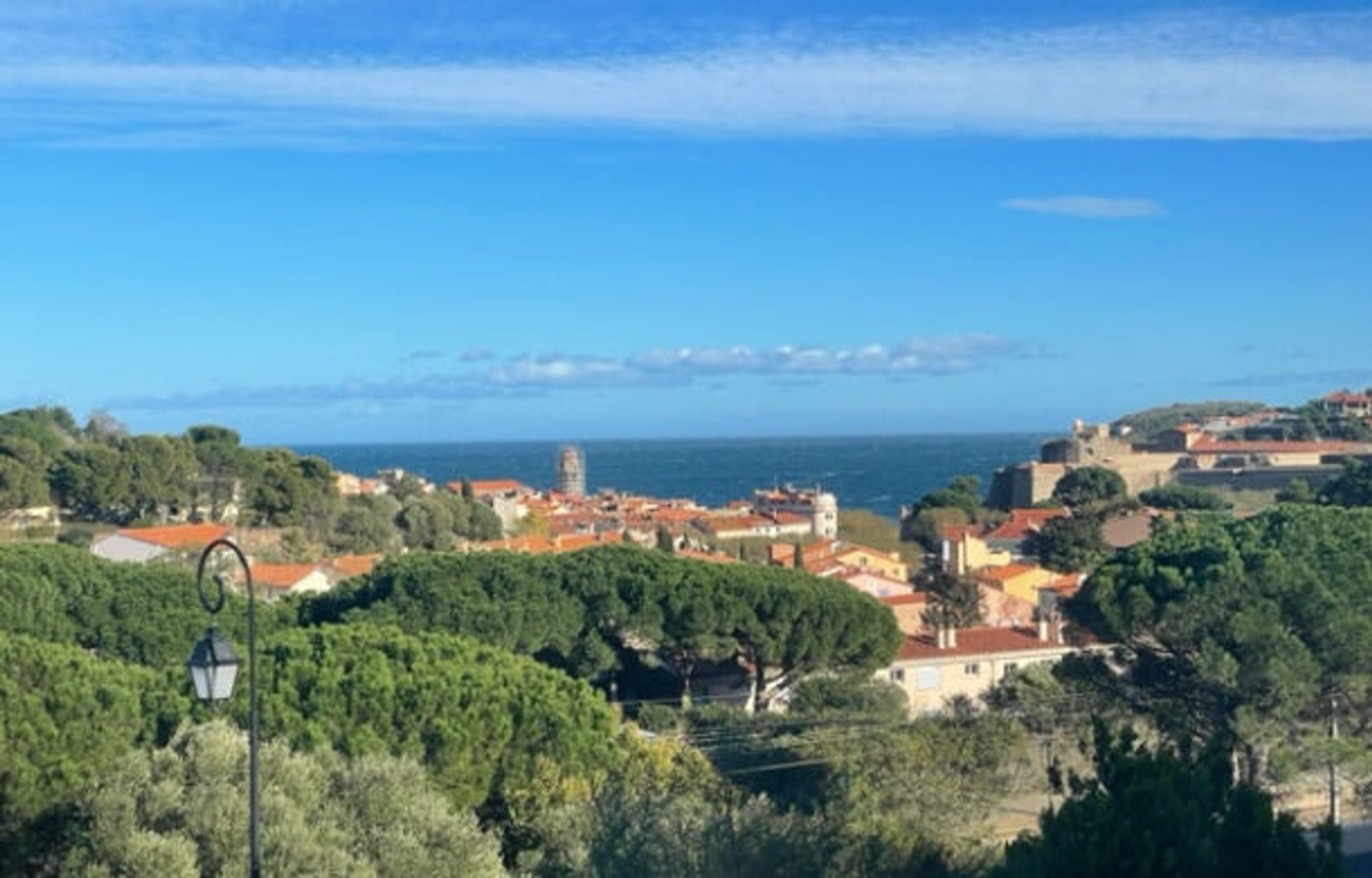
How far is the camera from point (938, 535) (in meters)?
61.7

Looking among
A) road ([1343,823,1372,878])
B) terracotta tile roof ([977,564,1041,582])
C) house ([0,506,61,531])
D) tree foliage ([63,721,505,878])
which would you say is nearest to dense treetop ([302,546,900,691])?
road ([1343,823,1372,878])

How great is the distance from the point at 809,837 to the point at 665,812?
1002 millimetres

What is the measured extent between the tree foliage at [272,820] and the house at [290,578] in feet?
83.8

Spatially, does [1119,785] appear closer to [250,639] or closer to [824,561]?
[250,639]

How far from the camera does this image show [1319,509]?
26.2m

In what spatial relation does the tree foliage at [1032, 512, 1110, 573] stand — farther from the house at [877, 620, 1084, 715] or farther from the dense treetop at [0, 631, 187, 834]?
the dense treetop at [0, 631, 187, 834]

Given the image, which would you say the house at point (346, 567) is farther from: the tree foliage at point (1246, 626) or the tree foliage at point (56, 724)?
the tree foliage at point (56, 724)

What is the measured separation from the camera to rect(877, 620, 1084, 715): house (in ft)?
102

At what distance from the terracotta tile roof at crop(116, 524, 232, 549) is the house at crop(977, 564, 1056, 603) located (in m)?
19.4

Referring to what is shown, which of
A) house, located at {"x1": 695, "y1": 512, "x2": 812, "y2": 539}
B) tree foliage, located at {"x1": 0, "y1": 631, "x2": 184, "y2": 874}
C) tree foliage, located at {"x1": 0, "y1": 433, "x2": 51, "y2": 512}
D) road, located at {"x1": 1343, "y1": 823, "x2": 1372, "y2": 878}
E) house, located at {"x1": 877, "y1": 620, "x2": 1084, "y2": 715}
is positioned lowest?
road, located at {"x1": 1343, "y1": 823, "x2": 1372, "y2": 878}

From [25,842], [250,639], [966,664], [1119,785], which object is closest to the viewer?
[250,639]

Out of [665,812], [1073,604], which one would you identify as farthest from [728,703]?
[665,812]

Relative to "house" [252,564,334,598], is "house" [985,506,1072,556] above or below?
below

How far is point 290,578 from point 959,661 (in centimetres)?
1652
